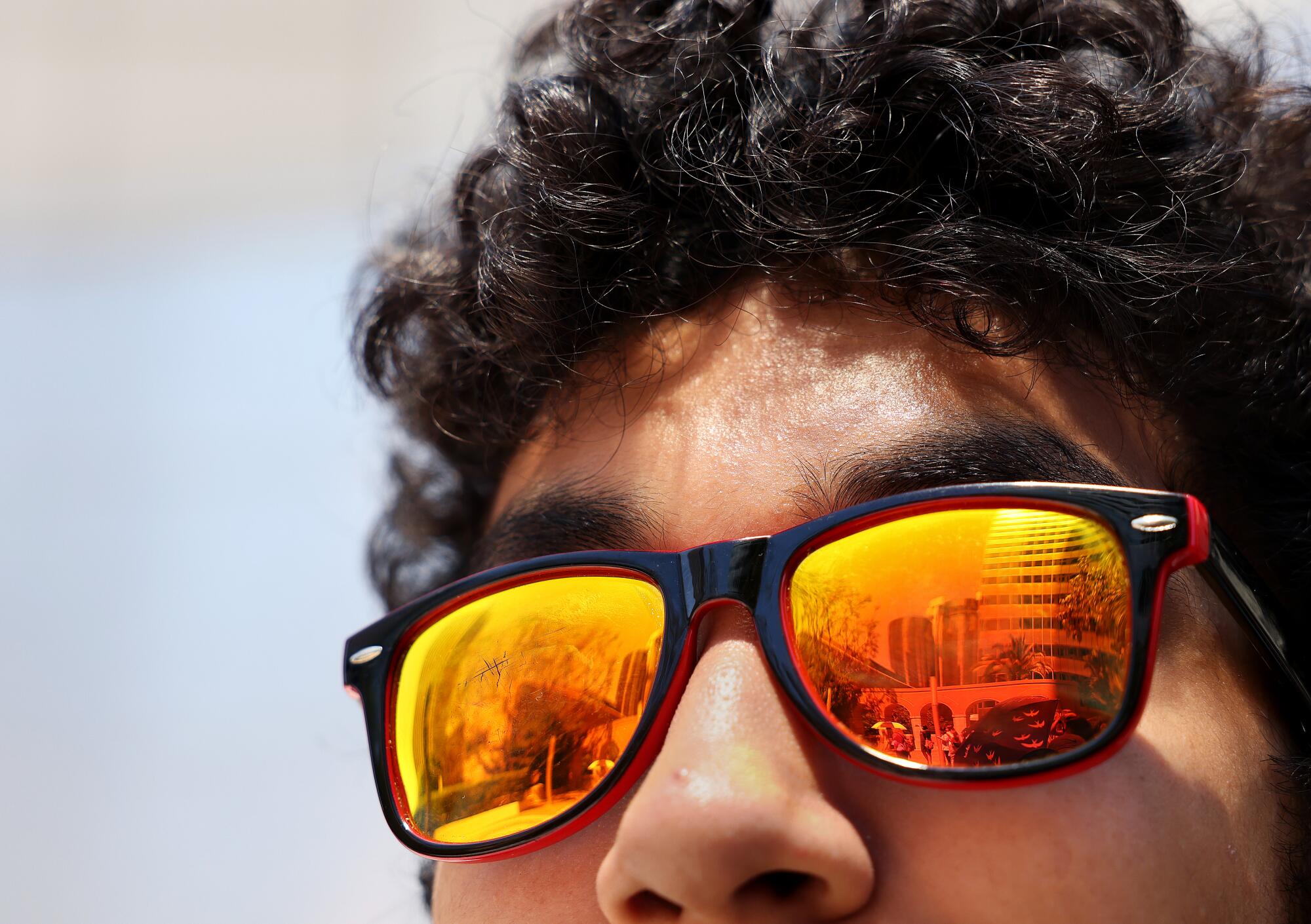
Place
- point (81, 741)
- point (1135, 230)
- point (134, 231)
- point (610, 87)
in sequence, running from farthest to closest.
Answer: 1. point (134, 231)
2. point (81, 741)
3. point (610, 87)
4. point (1135, 230)

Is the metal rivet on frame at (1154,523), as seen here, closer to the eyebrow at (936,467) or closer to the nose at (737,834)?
the eyebrow at (936,467)

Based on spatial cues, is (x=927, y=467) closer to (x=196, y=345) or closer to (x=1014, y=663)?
(x=1014, y=663)

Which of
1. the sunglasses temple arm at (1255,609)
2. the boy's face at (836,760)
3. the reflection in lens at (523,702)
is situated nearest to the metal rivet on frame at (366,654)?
the reflection in lens at (523,702)

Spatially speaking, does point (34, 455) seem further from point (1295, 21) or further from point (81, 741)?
point (1295, 21)

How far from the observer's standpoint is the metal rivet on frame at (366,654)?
108 centimetres

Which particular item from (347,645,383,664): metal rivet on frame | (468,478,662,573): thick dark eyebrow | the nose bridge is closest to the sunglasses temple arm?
the nose bridge

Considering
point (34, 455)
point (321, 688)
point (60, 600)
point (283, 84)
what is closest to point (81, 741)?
point (60, 600)

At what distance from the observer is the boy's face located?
2.41ft

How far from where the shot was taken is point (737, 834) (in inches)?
28.5

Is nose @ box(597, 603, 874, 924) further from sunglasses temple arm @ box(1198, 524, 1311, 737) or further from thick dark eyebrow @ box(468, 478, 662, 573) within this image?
sunglasses temple arm @ box(1198, 524, 1311, 737)

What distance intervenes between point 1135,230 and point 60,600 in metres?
2.13

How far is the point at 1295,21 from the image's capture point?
1659 mm

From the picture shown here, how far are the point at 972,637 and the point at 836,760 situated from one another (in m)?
0.15

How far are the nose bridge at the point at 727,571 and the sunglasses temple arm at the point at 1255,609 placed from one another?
408 millimetres
